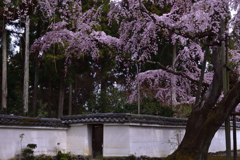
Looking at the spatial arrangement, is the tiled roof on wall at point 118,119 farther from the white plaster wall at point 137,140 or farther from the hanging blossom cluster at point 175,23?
the hanging blossom cluster at point 175,23

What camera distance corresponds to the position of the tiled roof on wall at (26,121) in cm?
935

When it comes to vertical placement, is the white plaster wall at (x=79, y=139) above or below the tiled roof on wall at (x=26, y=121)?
below

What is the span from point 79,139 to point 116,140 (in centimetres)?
172

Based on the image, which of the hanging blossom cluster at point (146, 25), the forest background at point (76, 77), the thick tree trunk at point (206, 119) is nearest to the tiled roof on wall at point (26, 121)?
the hanging blossom cluster at point (146, 25)

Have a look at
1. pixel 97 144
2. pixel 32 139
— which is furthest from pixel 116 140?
pixel 32 139

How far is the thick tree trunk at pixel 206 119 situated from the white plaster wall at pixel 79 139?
4.14 meters

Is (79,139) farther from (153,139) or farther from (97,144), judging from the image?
(153,139)

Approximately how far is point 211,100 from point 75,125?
5721mm

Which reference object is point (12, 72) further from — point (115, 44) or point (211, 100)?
point (211, 100)

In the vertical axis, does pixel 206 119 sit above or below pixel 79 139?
above

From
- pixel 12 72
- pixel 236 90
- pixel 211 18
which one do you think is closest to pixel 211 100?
pixel 236 90

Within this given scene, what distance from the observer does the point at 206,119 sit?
7754mm

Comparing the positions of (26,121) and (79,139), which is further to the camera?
(79,139)

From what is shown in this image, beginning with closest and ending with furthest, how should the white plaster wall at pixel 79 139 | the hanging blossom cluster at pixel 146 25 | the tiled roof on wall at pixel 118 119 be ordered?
the hanging blossom cluster at pixel 146 25
the tiled roof on wall at pixel 118 119
the white plaster wall at pixel 79 139
